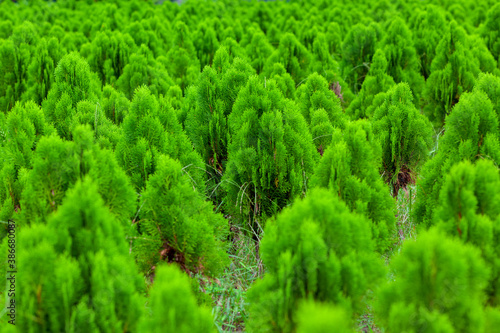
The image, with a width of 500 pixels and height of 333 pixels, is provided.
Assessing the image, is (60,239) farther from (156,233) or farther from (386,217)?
(386,217)

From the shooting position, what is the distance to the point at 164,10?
14.5 metres

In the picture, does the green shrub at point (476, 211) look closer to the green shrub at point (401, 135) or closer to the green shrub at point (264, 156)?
the green shrub at point (264, 156)

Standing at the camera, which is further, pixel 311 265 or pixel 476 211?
pixel 476 211

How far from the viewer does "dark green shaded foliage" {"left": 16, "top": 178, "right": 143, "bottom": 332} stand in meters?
1.86

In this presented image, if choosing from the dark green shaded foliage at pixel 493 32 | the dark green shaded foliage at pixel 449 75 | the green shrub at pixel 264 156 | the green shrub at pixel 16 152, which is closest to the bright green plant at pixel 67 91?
the green shrub at pixel 16 152

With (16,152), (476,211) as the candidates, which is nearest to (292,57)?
(16,152)

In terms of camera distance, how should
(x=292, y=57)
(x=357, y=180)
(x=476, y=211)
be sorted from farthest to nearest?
(x=292, y=57), (x=357, y=180), (x=476, y=211)

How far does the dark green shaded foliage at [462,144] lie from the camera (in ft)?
10.5

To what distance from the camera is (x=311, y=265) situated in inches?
78.3

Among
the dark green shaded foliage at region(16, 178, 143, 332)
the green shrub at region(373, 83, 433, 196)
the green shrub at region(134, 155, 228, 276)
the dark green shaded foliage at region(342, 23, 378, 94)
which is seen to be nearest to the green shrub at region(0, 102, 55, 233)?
the green shrub at region(134, 155, 228, 276)

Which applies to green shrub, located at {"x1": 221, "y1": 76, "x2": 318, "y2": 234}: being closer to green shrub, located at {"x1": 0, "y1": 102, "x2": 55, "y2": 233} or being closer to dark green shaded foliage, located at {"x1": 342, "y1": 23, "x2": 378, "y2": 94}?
green shrub, located at {"x1": 0, "y1": 102, "x2": 55, "y2": 233}

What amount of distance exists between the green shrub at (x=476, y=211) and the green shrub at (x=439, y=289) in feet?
0.82

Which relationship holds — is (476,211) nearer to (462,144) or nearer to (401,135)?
(462,144)

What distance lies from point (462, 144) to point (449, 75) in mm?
2997
